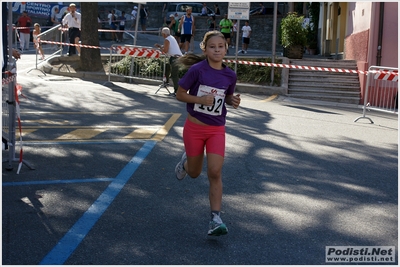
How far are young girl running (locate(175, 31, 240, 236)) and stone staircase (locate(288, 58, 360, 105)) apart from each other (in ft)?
45.0

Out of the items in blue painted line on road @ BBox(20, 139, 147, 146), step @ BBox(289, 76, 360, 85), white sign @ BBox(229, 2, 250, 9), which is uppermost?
white sign @ BBox(229, 2, 250, 9)

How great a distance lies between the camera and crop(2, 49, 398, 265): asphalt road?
513 centimetres

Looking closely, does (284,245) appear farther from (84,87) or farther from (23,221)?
(84,87)

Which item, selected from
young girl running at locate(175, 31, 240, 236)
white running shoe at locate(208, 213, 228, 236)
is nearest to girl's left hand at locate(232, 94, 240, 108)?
young girl running at locate(175, 31, 240, 236)

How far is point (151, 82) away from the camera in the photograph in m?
20.6

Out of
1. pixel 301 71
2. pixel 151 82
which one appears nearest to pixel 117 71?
pixel 151 82

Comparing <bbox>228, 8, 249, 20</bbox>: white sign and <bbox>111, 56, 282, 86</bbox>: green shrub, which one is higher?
<bbox>228, 8, 249, 20</bbox>: white sign

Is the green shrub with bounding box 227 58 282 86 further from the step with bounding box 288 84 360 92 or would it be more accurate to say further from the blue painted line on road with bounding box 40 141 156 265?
the blue painted line on road with bounding box 40 141 156 265

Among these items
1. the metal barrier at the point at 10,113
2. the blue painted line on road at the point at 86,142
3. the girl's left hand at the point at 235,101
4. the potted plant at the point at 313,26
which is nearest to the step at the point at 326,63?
the potted plant at the point at 313,26

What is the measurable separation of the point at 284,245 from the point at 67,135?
608cm

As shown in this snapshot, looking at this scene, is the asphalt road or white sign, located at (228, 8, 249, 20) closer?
the asphalt road

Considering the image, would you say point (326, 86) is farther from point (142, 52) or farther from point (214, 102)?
point (214, 102)

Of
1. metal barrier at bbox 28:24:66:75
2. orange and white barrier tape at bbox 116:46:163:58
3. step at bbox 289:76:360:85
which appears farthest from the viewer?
metal barrier at bbox 28:24:66:75

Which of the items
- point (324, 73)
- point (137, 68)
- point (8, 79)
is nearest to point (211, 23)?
point (137, 68)
